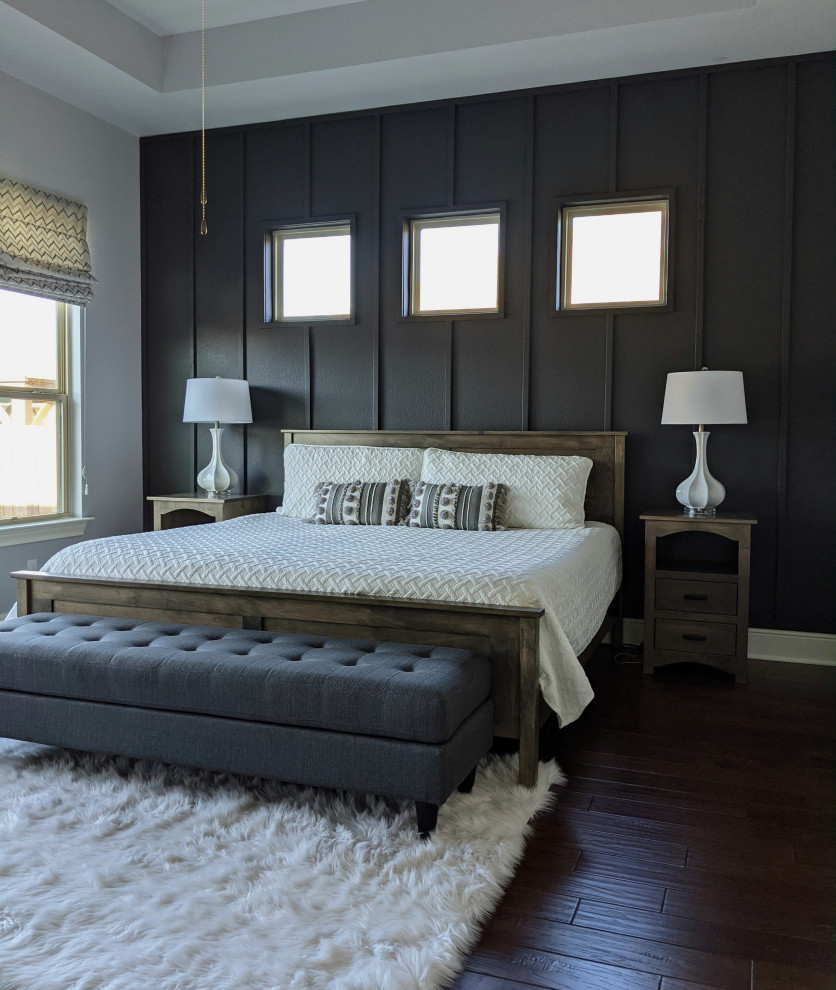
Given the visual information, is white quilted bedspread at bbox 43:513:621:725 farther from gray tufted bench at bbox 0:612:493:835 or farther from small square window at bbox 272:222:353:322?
small square window at bbox 272:222:353:322

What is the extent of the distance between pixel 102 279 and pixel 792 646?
15.0ft

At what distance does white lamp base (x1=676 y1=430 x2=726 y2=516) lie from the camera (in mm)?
4133

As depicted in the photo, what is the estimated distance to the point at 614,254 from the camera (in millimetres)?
4617

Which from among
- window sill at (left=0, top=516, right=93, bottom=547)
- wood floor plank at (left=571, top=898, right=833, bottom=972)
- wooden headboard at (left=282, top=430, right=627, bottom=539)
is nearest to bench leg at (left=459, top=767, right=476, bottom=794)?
wood floor plank at (left=571, top=898, right=833, bottom=972)

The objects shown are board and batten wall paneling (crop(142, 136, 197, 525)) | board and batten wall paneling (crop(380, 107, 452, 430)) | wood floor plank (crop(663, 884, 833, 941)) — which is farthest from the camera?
board and batten wall paneling (crop(142, 136, 197, 525))

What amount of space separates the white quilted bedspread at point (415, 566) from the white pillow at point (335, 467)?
0.64 m

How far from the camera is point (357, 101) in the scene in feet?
16.0

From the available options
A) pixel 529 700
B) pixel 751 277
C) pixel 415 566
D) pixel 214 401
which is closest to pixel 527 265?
pixel 751 277

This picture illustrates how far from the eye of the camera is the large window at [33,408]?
4660 mm

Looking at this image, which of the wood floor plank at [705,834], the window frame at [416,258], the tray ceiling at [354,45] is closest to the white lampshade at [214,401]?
the window frame at [416,258]

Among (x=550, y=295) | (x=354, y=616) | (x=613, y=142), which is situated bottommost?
(x=354, y=616)

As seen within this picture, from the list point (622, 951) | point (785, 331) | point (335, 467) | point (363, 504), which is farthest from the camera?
point (335, 467)

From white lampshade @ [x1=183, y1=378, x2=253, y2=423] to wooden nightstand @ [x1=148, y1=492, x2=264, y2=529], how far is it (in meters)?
0.47

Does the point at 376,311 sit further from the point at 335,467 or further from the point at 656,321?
the point at 656,321
